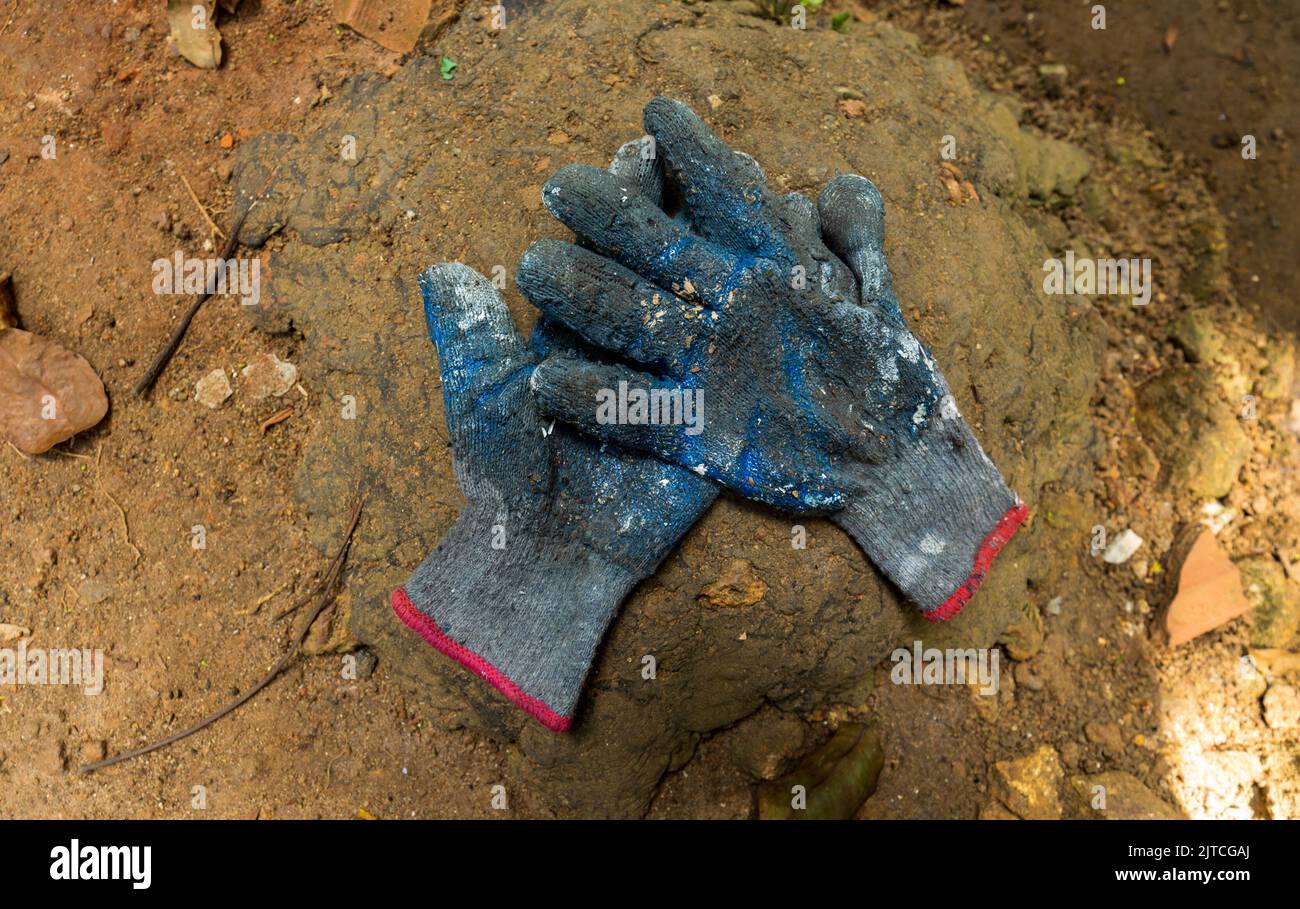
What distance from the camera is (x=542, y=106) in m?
2.80

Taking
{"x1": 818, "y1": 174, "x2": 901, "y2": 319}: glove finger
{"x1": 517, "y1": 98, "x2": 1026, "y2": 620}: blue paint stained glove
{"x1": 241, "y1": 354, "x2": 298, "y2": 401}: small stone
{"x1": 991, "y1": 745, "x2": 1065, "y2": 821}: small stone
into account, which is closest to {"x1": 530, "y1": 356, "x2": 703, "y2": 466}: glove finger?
{"x1": 517, "y1": 98, "x2": 1026, "y2": 620}: blue paint stained glove

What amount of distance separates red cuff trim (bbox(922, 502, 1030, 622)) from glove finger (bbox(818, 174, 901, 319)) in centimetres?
78

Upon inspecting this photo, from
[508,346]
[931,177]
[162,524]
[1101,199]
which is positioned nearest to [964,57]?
[1101,199]

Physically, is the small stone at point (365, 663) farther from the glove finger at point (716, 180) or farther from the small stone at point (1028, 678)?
the small stone at point (1028, 678)

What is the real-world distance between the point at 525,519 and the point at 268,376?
1.03 metres

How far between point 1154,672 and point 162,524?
3590mm

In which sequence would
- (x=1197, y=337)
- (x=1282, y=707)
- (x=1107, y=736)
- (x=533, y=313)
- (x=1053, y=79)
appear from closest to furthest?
(x=533, y=313) < (x=1107, y=736) < (x=1282, y=707) < (x=1197, y=337) < (x=1053, y=79)

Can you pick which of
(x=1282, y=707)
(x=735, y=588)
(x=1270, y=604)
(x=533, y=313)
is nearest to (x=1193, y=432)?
(x=1270, y=604)

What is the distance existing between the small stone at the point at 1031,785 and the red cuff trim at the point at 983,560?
0.62m

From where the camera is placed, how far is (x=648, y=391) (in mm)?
2451

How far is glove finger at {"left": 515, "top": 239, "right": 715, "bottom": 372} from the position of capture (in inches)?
92.3

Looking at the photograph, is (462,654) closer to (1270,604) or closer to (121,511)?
(121,511)

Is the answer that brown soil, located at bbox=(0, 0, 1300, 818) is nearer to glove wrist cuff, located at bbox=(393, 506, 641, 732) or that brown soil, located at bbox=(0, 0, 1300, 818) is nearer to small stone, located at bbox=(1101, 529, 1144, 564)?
small stone, located at bbox=(1101, 529, 1144, 564)

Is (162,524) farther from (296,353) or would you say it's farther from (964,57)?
(964,57)
